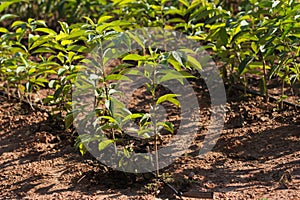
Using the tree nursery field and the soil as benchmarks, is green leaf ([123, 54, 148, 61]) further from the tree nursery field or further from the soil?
the soil

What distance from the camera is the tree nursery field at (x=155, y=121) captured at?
2.99m

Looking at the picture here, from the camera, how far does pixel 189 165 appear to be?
322 centimetres

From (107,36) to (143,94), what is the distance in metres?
1.36

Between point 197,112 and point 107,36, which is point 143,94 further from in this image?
point 107,36

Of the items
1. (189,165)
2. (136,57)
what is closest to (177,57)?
(136,57)

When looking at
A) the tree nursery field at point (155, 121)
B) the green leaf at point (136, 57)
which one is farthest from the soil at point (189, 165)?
the green leaf at point (136, 57)

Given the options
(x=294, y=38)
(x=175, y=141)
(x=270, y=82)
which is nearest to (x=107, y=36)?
(x=175, y=141)

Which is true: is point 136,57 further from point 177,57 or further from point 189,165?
point 189,165

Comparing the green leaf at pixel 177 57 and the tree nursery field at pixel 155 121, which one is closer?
the green leaf at pixel 177 57

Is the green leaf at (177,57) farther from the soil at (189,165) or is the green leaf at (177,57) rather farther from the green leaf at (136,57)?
the soil at (189,165)

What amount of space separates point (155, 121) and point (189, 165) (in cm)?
39

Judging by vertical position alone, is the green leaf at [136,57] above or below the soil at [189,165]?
above

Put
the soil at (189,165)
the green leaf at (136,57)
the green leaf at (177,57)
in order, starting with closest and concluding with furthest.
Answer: the green leaf at (177,57) < the green leaf at (136,57) < the soil at (189,165)

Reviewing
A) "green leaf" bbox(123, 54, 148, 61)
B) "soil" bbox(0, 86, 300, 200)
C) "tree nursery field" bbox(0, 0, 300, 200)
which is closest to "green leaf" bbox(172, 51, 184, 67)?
"tree nursery field" bbox(0, 0, 300, 200)
